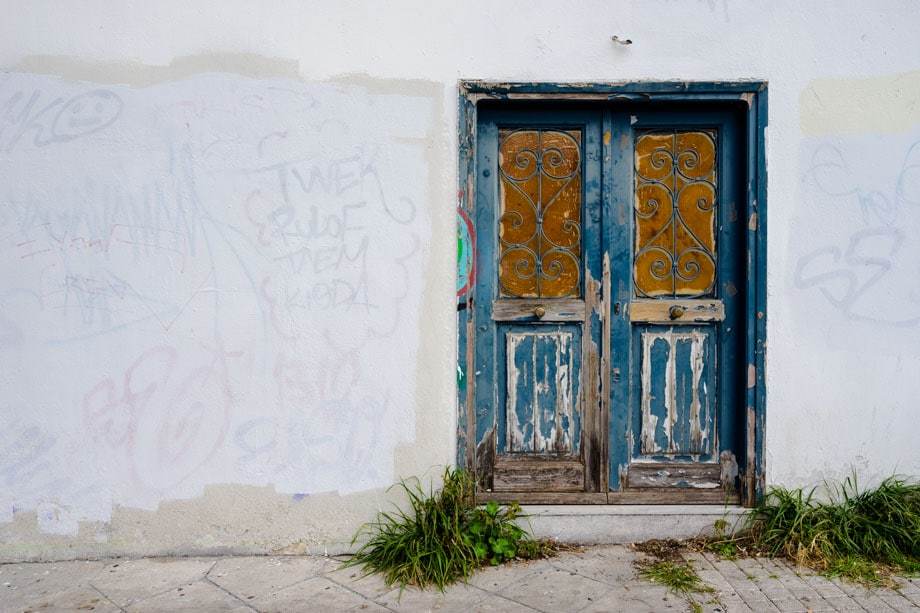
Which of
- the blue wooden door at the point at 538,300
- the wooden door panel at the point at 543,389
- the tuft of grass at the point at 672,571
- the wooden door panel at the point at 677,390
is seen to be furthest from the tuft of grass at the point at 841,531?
the wooden door panel at the point at 543,389

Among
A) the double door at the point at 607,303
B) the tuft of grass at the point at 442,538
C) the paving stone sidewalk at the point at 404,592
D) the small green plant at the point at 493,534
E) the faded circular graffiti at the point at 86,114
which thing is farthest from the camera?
the double door at the point at 607,303

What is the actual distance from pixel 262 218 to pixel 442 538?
1838 millimetres

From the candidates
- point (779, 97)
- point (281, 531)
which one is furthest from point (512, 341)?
point (779, 97)

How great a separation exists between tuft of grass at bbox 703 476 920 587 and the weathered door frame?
0.54ft

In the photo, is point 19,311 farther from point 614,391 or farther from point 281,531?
point 614,391

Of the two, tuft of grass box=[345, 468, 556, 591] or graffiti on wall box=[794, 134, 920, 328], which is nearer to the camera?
tuft of grass box=[345, 468, 556, 591]

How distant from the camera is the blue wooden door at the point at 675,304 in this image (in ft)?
11.7

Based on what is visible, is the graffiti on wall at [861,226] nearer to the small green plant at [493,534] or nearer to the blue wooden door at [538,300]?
the blue wooden door at [538,300]

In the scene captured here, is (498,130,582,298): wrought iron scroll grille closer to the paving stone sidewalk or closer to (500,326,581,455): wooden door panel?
(500,326,581,455): wooden door panel

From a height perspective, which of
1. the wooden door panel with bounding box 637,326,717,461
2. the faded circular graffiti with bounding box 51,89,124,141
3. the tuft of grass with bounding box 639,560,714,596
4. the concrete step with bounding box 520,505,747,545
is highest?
the faded circular graffiti with bounding box 51,89,124,141

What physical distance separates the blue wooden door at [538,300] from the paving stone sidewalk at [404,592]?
54 cm

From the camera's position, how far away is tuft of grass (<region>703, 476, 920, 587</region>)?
3.16m

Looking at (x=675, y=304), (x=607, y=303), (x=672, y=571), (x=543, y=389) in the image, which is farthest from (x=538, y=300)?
(x=672, y=571)

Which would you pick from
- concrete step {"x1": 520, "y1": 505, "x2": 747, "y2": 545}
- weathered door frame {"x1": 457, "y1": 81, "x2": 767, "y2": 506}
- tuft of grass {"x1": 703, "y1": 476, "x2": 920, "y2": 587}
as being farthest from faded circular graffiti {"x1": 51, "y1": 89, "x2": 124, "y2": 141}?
tuft of grass {"x1": 703, "y1": 476, "x2": 920, "y2": 587}
